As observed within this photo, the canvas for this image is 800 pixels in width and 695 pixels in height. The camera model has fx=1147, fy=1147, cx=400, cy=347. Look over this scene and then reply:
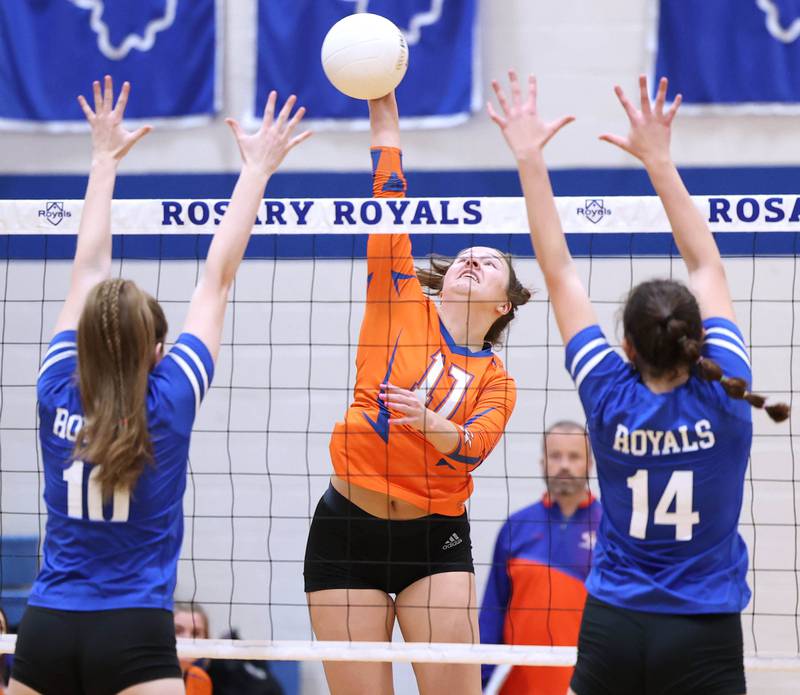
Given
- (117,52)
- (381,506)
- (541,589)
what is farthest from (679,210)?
(117,52)

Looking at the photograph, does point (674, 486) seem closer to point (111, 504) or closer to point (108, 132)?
point (111, 504)

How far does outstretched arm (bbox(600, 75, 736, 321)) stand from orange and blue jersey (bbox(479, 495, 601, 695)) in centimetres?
287

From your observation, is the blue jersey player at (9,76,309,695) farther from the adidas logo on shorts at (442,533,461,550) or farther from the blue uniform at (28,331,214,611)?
the adidas logo on shorts at (442,533,461,550)

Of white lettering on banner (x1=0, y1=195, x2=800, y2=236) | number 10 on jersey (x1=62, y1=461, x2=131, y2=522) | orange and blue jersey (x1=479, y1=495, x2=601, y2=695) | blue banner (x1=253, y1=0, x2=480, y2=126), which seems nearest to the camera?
number 10 on jersey (x1=62, y1=461, x2=131, y2=522)

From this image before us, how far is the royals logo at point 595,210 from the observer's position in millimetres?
4344

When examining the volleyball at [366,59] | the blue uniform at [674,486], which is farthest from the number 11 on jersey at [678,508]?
the volleyball at [366,59]

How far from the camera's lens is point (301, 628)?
6945 mm

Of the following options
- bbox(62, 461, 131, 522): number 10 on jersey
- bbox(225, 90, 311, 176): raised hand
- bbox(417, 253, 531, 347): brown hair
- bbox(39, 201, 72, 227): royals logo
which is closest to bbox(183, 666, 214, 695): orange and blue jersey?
bbox(417, 253, 531, 347): brown hair

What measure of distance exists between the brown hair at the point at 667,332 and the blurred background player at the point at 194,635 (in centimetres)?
351

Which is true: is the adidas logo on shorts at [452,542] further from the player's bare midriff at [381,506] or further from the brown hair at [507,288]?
the brown hair at [507,288]

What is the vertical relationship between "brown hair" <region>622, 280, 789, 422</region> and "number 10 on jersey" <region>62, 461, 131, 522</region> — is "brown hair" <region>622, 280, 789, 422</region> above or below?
above

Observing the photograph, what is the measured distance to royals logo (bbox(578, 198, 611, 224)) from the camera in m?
4.34

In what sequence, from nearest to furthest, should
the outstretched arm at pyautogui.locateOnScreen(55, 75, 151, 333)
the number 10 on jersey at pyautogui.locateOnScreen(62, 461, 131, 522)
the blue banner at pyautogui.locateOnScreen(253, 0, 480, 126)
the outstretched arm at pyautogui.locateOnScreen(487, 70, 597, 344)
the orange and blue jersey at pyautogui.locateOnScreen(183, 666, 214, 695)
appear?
the number 10 on jersey at pyautogui.locateOnScreen(62, 461, 131, 522) < the outstretched arm at pyautogui.locateOnScreen(487, 70, 597, 344) < the outstretched arm at pyautogui.locateOnScreen(55, 75, 151, 333) < the orange and blue jersey at pyautogui.locateOnScreen(183, 666, 214, 695) < the blue banner at pyautogui.locateOnScreen(253, 0, 480, 126)

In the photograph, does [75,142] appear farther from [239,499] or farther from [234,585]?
[234,585]
